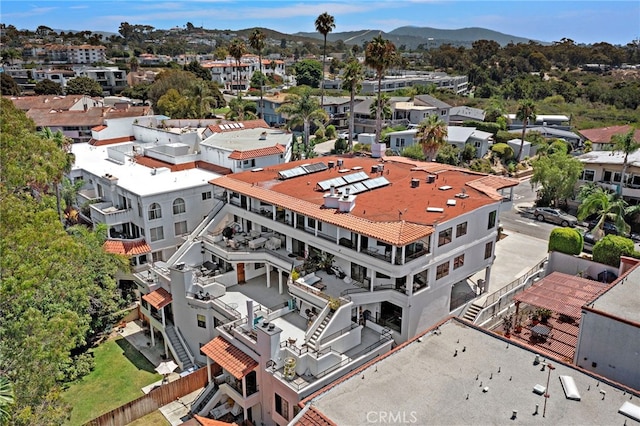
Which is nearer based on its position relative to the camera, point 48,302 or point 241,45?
point 48,302

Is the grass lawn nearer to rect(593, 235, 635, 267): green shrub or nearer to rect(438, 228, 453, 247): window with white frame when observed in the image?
rect(438, 228, 453, 247): window with white frame

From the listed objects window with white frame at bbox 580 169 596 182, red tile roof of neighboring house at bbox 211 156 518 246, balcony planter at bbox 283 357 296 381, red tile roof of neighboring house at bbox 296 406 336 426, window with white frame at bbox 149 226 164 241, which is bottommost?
balcony planter at bbox 283 357 296 381

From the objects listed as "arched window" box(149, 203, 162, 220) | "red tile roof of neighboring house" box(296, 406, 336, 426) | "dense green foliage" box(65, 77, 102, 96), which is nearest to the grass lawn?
"arched window" box(149, 203, 162, 220)

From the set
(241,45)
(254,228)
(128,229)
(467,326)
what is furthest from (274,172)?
(241,45)

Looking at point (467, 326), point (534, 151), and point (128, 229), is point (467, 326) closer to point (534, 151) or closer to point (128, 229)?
point (128, 229)

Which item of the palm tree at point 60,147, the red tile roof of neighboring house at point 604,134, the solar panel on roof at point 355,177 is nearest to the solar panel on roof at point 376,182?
the solar panel on roof at point 355,177

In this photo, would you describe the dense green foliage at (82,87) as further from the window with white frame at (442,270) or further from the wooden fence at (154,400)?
the window with white frame at (442,270)

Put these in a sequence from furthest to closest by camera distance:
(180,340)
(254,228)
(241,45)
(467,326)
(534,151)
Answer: (241,45), (534,151), (254,228), (180,340), (467,326)
